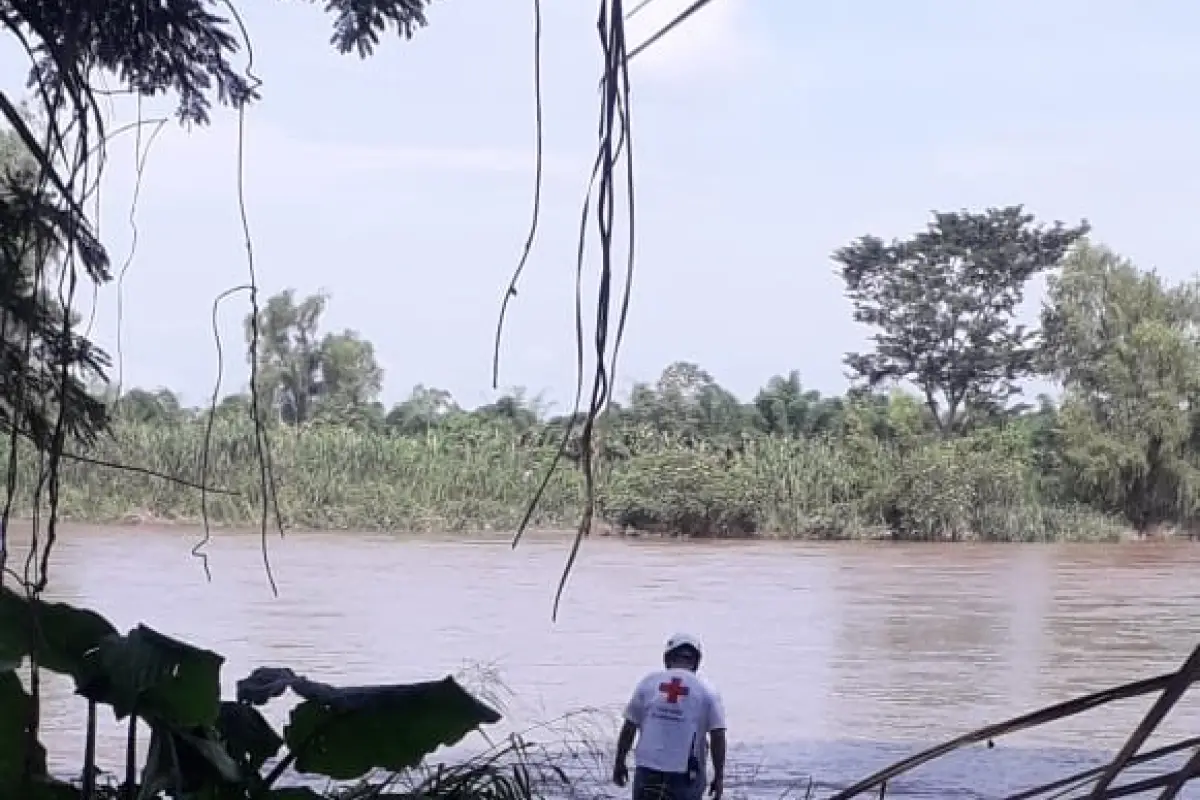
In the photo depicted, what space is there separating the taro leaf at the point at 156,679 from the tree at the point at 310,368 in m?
26.9

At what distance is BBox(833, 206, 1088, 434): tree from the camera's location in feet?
111

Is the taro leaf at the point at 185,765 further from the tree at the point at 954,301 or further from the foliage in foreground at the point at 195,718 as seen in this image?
the tree at the point at 954,301

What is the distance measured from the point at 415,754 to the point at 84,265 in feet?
3.80

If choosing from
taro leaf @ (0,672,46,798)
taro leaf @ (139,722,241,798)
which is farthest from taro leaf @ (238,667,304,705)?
taro leaf @ (0,672,46,798)

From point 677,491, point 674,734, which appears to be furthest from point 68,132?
Result: point 677,491

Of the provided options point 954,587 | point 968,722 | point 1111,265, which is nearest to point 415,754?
point 968,722

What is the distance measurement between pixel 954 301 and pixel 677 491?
8113 millimetres

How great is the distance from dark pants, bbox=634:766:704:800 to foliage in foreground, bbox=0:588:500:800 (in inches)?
106

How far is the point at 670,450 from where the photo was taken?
1136 inches

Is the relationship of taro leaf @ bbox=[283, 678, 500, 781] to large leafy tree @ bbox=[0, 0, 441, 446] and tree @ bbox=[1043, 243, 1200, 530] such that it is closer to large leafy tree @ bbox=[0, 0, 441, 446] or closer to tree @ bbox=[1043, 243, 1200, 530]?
large leafy tree @ bbox=[0, 0, 441, 446]

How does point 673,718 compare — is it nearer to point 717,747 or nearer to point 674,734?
point 674,734

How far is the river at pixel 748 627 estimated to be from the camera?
11.6 m

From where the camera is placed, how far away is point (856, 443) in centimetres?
3053

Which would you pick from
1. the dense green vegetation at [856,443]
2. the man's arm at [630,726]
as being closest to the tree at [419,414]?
the dense green vegetation at [856,443]
